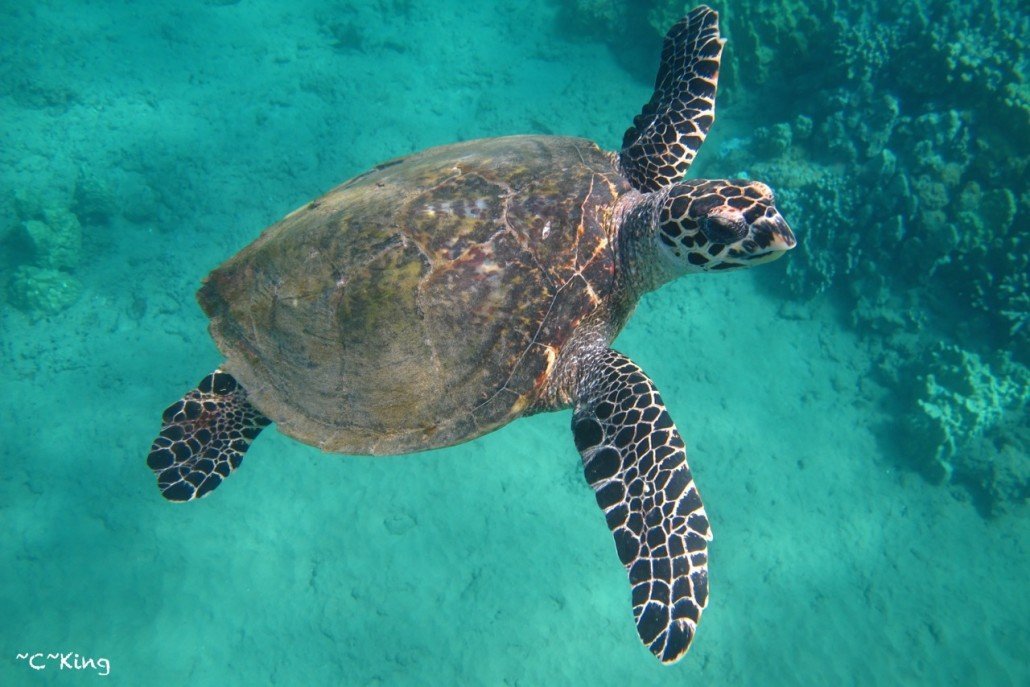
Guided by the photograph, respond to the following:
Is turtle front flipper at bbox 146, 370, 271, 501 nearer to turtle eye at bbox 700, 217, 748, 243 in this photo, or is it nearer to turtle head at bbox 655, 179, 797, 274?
turtle head at bbox 655, 179, 797, 274

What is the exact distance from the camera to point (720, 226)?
340 centimetres

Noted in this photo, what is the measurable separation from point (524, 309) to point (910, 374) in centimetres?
863

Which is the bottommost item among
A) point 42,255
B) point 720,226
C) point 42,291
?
point 42,291

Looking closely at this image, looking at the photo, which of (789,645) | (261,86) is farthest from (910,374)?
(261,86)

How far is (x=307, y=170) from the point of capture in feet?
31.8

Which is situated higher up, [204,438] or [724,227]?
[724,227]

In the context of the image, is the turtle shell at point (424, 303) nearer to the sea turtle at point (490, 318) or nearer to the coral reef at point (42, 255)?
the sea turtle at point (490, 318)

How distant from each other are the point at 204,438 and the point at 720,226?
415 centimetres

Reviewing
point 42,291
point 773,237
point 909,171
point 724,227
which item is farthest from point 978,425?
point 42,291

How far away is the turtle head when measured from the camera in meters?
3.31

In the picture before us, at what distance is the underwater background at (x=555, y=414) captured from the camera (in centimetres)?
694

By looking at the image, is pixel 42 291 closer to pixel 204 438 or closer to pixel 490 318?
pixel 204 438

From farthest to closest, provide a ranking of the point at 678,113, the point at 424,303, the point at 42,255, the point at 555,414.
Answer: the point at 42,255, the point at 555,414, the point at 678,113, the point at 424,303

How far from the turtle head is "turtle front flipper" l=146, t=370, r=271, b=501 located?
342cm
